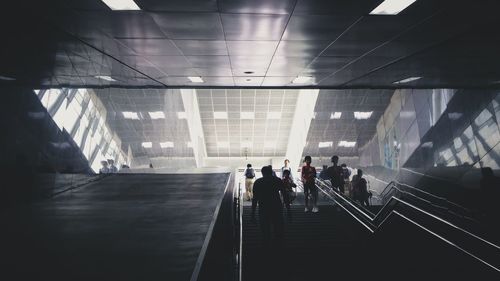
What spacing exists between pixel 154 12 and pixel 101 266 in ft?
13.0

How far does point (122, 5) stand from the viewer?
→ 16.0ft

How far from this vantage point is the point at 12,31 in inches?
205

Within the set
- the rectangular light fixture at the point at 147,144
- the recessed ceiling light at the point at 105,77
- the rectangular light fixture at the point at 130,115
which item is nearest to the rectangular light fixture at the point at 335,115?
the rectangular light fixture at the point at 147,144

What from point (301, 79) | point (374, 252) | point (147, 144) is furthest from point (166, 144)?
point (374, 252)

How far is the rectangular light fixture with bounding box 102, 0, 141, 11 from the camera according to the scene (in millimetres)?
4777

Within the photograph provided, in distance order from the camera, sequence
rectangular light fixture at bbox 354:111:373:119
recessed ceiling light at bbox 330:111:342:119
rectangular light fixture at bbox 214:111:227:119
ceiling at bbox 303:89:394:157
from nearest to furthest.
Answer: ceiling at bbox 303:89:394:157 → rectangular light fixture at bbox 354:111:373:119 → recessed ceiling light at bbox 330:111:342:119 → rectangular light fixture at bbox 214:111:227:119

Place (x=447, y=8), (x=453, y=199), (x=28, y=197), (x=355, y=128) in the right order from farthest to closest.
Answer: (x=355, y=128) < (x=453, y=199) < (x=28, y=197) < (x=447, y=8)

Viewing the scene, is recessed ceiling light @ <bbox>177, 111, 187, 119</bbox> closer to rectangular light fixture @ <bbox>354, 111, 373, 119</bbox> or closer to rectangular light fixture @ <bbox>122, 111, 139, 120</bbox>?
rectangular light fixture @ <bbox>122, 111, 139, 120</bbox>

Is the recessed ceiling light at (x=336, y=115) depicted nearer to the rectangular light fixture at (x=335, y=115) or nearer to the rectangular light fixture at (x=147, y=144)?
the rectangular light fixture at (x=335, y=115)

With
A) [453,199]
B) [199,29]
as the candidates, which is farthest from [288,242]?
[453,199]

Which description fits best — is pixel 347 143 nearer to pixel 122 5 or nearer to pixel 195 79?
pixel 195 79

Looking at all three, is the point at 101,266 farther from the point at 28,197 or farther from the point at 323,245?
the point at 28,197

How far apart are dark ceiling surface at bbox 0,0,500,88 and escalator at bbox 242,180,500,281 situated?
11.0 feet

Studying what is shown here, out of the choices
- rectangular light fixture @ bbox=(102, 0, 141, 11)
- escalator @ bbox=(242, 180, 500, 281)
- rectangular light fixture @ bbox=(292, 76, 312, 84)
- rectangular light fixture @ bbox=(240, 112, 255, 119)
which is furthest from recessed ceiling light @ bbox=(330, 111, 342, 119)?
rectangular light fixture @ bbox=(102, 0, 141, 11)
